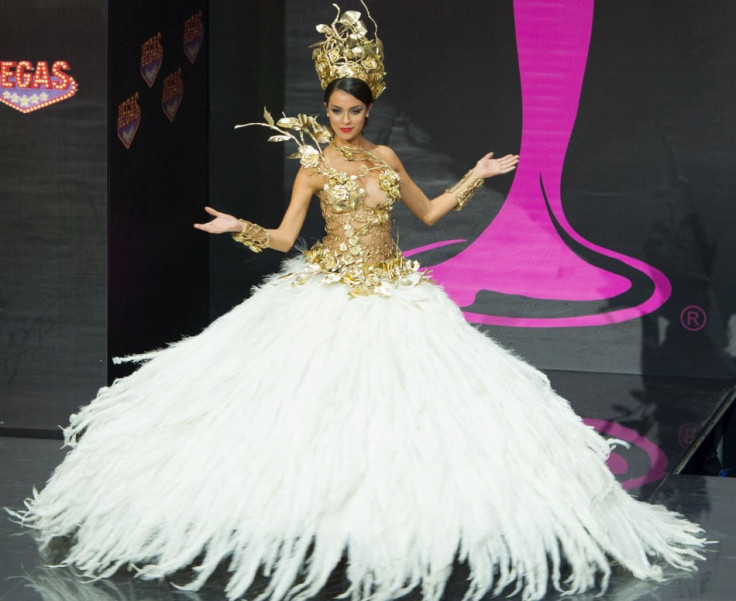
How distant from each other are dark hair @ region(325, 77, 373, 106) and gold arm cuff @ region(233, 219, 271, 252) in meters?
0.48

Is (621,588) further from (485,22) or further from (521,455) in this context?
(485,22)

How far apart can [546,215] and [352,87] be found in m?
3.27

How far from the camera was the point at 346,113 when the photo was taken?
3668 mm

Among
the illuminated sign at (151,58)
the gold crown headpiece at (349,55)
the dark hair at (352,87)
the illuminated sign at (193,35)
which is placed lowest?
the dark hair at (352,87)

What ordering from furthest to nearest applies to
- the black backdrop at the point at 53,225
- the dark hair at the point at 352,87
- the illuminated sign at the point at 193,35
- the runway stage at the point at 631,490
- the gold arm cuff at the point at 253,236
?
1. the illuminated sign at the point at 193,35
2. the black backdrop at the point at 53,225
3. the dark hair at the point at 352,87
4. the gold arm cuff at the point at 253,236
5. the runway stage at the point at 631,490

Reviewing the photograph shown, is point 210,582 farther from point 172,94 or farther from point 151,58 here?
point 172,94

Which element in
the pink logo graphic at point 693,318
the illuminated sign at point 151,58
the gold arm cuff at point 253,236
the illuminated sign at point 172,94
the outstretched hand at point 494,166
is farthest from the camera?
the pink logo graphic at point 693,318

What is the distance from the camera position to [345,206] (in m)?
3.62

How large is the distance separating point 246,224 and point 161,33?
2.62m

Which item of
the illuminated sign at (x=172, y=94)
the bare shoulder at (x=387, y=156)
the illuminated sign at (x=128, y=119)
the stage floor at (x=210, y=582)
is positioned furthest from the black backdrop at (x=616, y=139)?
the bare shoulder at (x=387, y=156)

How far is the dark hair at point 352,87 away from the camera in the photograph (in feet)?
Result: 12.0

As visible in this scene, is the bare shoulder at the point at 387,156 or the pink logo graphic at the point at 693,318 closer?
the bare shoulder at the point at 387,156

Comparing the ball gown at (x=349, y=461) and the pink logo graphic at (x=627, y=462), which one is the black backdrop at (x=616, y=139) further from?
the ball gown at (x=349, y=461)

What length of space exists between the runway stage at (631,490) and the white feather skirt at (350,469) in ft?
0.23
